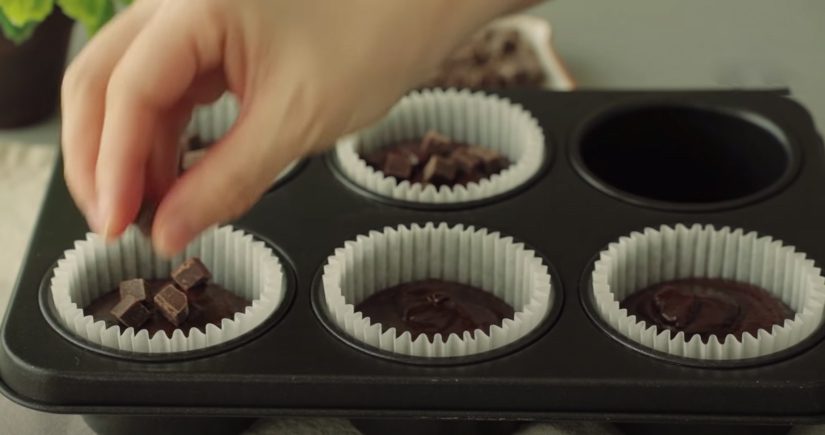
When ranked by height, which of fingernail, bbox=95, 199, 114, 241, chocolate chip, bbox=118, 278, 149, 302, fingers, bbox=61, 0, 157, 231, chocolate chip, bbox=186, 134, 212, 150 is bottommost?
chocolate chip, bbox=186, 134, 212, 150

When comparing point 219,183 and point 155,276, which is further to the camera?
point 155,276

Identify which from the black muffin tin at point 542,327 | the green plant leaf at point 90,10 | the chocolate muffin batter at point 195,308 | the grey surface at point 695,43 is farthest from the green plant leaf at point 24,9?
the grey surface at point 695,43

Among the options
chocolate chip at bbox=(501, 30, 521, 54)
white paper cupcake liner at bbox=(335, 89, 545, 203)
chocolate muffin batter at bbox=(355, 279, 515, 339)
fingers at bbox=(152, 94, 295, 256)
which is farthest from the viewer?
chocolate chip at bbox=(501, 30, 521, 54)

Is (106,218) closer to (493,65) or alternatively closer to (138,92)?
(138,92)

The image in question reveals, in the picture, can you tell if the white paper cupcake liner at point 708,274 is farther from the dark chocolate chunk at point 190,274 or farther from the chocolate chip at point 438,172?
the dark chocolate chunk at point 190,274

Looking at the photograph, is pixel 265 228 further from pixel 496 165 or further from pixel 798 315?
pixel 798 315

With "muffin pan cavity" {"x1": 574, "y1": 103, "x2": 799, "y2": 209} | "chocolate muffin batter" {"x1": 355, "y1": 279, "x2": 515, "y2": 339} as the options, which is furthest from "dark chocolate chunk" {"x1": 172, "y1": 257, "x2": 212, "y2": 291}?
"muffin pan cavity" {"x1": 574, "y1": 103, "x2": 799, "y2": 209}

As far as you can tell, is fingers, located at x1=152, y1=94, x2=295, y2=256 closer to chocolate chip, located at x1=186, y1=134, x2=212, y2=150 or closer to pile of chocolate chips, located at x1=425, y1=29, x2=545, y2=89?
chocolate chip, located at x1=186, y1=134, x2=212, y2=150

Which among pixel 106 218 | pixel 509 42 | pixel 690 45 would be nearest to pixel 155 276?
pixel 106 218
